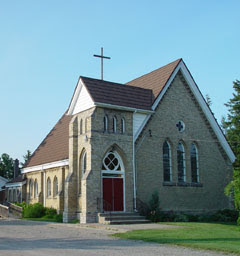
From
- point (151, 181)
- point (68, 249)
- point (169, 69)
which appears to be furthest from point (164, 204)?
point (68, 249)

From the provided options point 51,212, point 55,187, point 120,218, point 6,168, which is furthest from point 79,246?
point 6,168

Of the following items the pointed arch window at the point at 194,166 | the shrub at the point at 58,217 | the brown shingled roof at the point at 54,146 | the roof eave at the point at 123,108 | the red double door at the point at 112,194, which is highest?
the roof eave at the point at 123,108

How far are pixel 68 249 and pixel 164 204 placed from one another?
14889 millimetres

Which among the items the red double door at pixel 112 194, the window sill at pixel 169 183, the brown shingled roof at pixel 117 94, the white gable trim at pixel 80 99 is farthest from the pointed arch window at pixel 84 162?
the window sill at pixel 169 183

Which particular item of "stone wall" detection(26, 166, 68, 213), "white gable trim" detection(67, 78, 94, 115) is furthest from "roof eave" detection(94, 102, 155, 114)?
"stone wall" detection(26, 166, 68, 213)

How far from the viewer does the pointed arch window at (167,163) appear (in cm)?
2678

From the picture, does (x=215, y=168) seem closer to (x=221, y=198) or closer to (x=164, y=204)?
(x=221, y=198)

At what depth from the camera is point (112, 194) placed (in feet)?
79.2

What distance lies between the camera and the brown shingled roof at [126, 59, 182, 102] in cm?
2780

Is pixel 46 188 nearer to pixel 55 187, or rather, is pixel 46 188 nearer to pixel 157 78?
A: pixel 55 187

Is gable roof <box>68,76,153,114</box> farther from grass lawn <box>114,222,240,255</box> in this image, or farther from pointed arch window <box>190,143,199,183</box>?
grass lawn <box>114,222,240,255</box>

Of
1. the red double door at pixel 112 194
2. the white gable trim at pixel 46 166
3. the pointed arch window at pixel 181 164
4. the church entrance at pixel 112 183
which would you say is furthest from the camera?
the white gable trim at pixel 46 166

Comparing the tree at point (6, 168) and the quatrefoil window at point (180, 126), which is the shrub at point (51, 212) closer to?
the quatrefoil window at point (180, 126)

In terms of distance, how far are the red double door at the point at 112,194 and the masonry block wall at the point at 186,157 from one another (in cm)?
130
